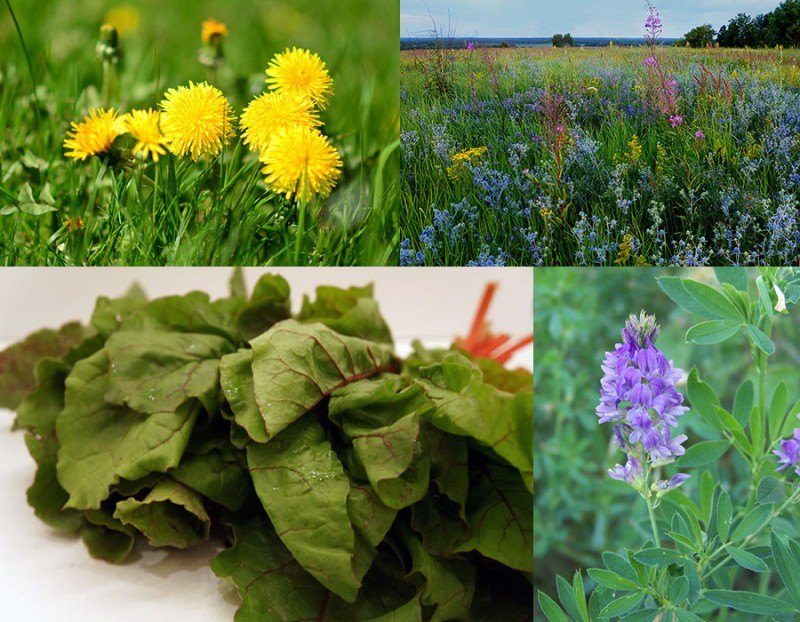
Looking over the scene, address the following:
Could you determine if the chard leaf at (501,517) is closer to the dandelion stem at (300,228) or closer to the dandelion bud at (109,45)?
the dandelion stem at (300,228)

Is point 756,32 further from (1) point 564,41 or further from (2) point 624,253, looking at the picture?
(2) point 624,253

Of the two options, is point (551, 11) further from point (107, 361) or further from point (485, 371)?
point (107, 361)

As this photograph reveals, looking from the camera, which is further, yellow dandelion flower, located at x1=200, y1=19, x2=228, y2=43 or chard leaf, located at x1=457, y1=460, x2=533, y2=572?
yellow dandelion flower, located at x1=200, y1=19, x2=228, y2=43

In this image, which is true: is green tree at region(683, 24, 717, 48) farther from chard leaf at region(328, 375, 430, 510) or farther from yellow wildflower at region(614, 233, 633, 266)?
chard leaf at region(328, 375, 430, 510)

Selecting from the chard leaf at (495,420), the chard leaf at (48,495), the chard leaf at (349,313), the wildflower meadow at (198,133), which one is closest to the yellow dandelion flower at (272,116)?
→ the wildflower meadow at (198,133)

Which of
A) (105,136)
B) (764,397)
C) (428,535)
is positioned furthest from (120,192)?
(764,397)

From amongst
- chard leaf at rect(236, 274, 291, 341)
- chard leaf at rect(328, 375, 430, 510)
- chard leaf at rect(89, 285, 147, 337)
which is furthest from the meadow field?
chard leaf at rect(328, 375, 430, 510)
